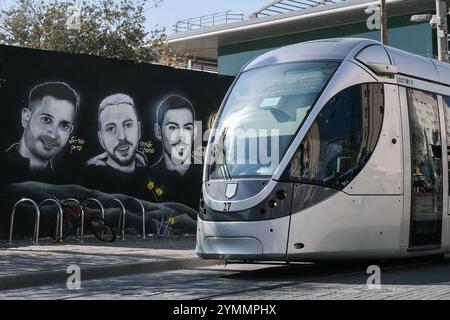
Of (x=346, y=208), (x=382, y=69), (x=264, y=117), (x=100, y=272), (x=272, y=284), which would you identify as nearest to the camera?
(x=272, y=284)

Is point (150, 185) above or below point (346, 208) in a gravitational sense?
above

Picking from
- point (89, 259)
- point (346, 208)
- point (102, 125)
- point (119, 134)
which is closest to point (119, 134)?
point (119, 134)

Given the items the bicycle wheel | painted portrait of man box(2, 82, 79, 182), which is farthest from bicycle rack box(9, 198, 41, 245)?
the bicycle wheel

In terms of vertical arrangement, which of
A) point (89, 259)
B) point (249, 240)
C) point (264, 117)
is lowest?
point (89, 259)

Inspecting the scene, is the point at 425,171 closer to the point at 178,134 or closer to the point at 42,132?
the point at 178,134

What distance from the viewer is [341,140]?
10.5 meters

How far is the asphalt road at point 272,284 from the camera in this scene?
8.93 m

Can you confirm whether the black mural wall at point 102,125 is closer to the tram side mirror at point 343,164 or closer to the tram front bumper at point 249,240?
the tram front bumper at point 249,240

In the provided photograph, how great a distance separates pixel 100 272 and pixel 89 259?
1.20 metres

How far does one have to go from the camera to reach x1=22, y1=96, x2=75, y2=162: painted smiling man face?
1550 centimetres

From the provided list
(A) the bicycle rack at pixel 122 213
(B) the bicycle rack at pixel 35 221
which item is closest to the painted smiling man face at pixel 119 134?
(A) the bicycle rack at pixel 122 213

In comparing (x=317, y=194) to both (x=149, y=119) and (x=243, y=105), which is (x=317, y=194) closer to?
(x=243, y=105)

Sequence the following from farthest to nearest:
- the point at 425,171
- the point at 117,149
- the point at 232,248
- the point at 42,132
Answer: the point at 117,149 → the point at 42,132 → the point at 425,171 → the point at 232,248
